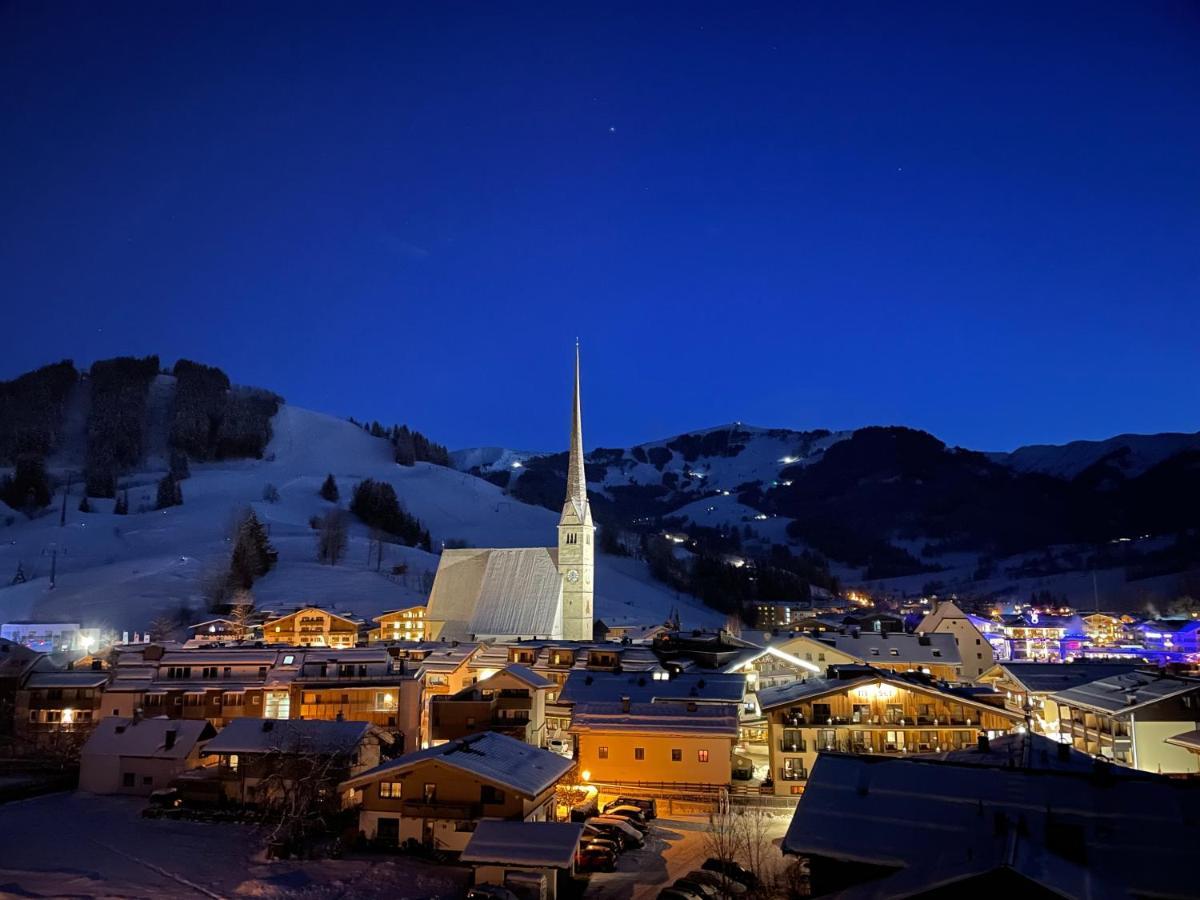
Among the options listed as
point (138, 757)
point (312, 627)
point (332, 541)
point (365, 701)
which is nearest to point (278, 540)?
point (332, 541)

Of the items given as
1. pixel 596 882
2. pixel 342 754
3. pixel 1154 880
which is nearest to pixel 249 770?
pixel 342 754

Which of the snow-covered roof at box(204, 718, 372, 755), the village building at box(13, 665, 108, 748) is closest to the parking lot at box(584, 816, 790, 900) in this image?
the snow-covered roof at box(204, 718, 372, 755)

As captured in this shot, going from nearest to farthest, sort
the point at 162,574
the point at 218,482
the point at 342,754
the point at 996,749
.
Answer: the point at 996,749 → the point at 342,754 → the point at 162,574 → the point at 218,482

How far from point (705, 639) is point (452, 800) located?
36994mm

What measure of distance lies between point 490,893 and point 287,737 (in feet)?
39.4

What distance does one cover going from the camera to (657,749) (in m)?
29.1

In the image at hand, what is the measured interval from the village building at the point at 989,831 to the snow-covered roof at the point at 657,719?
529 inches

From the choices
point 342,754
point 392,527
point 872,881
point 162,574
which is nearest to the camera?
point 872,881

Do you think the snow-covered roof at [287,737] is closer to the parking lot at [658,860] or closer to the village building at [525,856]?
the village building at [525,856]

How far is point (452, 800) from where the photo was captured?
2298cm

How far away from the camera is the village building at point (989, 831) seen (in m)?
12.1

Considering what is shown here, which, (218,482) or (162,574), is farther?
(218,482)

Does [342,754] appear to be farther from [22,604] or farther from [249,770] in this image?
[22,604]

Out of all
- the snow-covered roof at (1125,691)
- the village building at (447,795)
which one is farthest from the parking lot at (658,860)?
the snow-covered roof at (1125,691)
